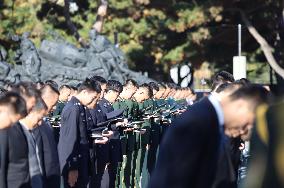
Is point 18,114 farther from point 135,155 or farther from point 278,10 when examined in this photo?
point 278,10

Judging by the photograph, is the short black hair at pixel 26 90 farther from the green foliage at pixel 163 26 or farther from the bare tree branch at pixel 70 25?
the bare tree branch at pixel 70 25

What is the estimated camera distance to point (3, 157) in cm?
728

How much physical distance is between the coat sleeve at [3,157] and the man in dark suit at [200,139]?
2473mm

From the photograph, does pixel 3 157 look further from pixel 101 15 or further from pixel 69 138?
pixel 101 15

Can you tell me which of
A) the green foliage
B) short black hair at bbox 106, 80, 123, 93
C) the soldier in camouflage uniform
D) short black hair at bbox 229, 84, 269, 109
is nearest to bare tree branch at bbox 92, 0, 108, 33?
the green foliage

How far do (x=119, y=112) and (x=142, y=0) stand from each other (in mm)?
27006

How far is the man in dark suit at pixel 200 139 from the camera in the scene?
4.95 meters

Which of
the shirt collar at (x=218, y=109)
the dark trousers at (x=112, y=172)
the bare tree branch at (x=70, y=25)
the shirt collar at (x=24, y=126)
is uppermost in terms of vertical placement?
the bare tree branch at (x=70, y=25)

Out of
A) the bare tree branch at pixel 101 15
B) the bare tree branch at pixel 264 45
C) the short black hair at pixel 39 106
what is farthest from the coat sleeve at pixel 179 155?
the bare tree branch at pixel 101 15

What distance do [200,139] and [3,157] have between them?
8.88 ft

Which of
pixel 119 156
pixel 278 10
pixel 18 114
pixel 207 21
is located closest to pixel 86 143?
pixel 119 156

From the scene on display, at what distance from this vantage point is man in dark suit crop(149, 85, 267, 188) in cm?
495

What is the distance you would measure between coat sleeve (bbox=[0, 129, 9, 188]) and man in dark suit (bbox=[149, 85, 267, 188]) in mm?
2473

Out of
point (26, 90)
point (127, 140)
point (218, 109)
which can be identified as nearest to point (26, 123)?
point (26, 90)
